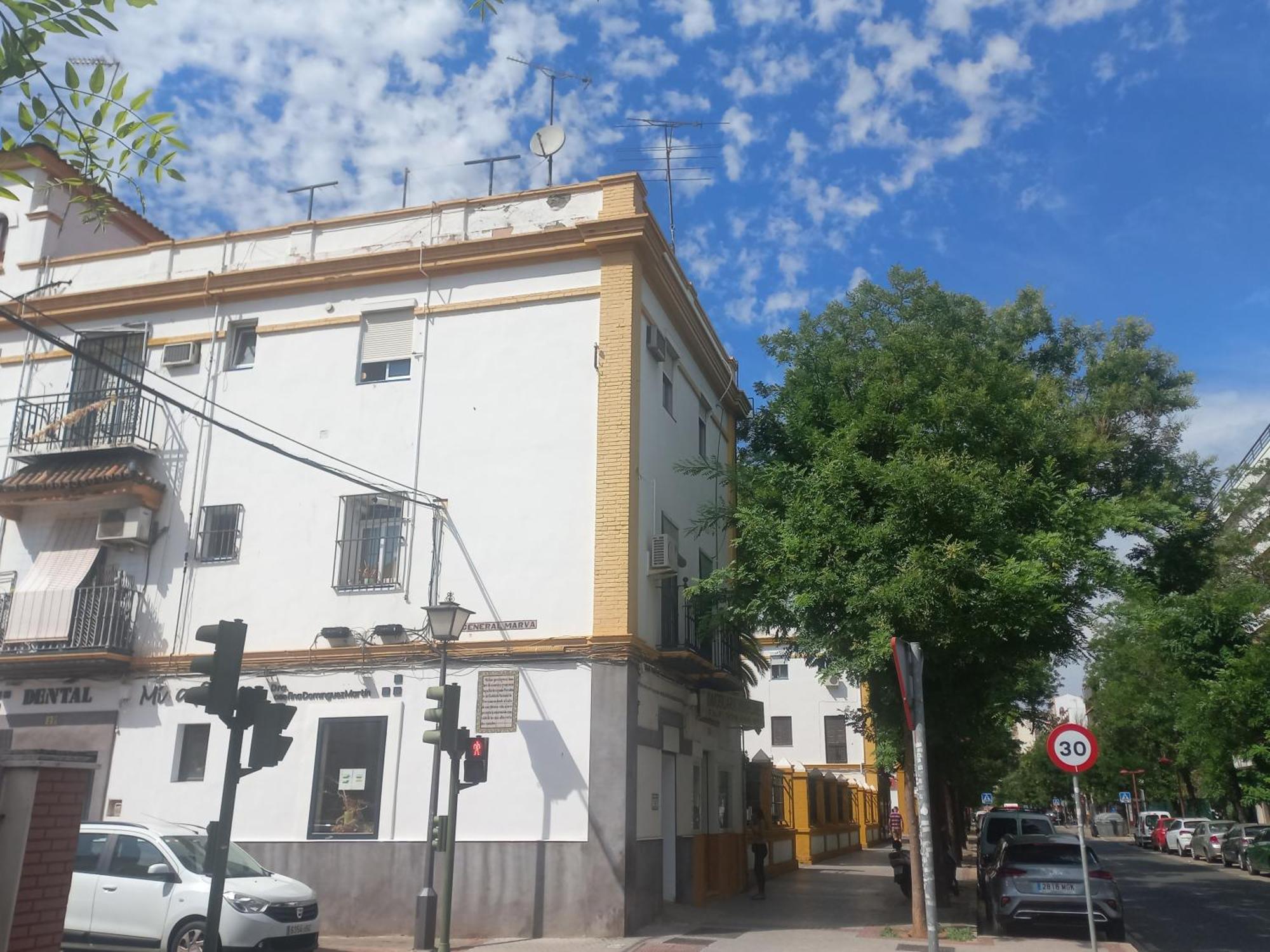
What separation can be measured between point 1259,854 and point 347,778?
26.5 metres

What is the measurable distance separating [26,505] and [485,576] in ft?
30.0

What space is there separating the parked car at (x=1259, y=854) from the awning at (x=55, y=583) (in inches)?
1200

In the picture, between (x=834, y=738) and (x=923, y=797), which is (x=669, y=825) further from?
(x=834, y=738)

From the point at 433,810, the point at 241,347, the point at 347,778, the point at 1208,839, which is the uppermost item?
the point at 241,347

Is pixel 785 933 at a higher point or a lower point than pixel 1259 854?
lower

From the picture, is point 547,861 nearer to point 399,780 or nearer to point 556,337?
point 399,780

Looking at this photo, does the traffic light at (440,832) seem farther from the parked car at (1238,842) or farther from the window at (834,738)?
the window at (834,738)

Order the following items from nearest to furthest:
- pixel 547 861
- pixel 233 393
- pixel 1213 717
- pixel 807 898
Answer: pixel 547 861 → pixel 233 393 → pixel 807 898 → pixel 1213 717

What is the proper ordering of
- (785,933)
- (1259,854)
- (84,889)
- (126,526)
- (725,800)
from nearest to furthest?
(84,889) → (785,933) → (126,526) → (725,800) → (1259,854)

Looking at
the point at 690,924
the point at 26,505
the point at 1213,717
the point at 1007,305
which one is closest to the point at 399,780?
the point at 690,924

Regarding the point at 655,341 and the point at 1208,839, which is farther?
the point at 1208,839

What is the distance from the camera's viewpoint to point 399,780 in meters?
15.6

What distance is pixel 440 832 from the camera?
44.9 feet

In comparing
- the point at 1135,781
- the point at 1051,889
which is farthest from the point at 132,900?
the point at 1135,781
